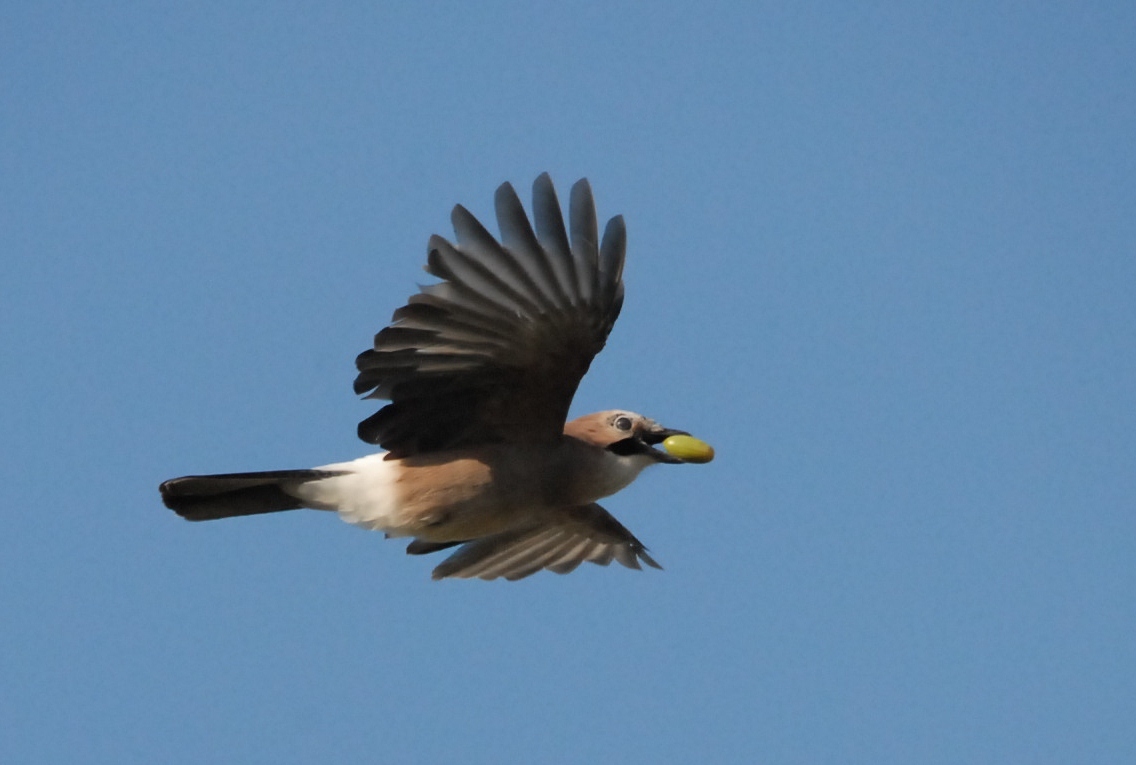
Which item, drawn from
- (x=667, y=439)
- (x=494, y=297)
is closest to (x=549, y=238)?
(x=494, y=297)

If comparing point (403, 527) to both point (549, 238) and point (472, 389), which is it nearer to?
point (472, 389)

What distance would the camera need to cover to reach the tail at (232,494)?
826 cm

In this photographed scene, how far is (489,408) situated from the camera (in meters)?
8.39

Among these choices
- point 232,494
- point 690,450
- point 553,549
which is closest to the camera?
point 232,494

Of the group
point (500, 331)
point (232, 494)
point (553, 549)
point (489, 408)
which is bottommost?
point (553, 549)

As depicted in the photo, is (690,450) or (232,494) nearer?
(232,494)

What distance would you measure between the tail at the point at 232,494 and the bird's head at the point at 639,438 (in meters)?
1.53

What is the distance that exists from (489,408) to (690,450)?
1205mm

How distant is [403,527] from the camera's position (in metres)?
8.38

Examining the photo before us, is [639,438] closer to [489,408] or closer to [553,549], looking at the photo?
[489,408]

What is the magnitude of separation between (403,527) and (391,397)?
75 cm

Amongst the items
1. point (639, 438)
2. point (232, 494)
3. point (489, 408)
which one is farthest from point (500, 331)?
point (232, 494)

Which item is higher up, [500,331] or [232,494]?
[500,331]

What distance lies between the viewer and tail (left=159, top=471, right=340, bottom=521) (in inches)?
325
